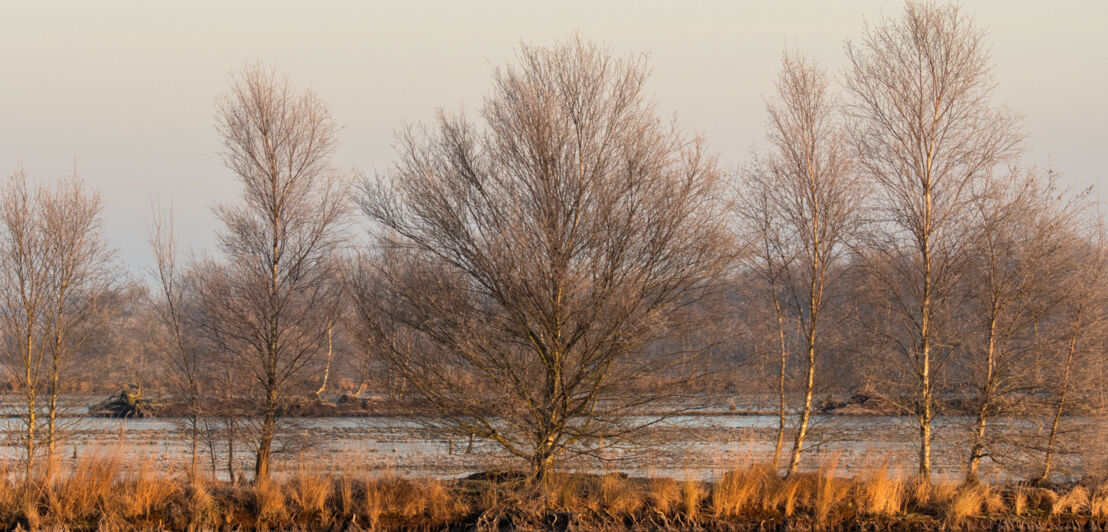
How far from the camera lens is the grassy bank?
1208 centimetres

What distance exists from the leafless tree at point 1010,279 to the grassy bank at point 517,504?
1.62 m

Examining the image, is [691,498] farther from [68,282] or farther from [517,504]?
[68,282]

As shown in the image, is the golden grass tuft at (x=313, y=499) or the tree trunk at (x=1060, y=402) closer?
the golden grass tuft at (x=313, y=499)

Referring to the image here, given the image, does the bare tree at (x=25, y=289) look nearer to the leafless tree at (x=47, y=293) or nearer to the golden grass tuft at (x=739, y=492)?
the leafless tree at (x=47, y=293)

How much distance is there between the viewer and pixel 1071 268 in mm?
15023

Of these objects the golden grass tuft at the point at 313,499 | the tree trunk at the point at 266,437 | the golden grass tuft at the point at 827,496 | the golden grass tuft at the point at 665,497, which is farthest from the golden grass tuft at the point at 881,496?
the tree trunk at the point at 266,437

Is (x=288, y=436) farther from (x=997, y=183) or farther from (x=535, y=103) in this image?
(x=997, y=183)

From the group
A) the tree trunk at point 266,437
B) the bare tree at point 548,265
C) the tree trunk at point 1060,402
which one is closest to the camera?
the bare tree at point 548,265

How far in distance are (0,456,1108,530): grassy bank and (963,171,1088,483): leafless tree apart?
1.62m

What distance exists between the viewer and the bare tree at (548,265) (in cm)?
1157

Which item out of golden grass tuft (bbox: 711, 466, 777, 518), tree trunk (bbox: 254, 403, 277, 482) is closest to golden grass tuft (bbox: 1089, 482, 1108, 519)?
golden grass tuft (bbox: 711, 466, 777, 518)

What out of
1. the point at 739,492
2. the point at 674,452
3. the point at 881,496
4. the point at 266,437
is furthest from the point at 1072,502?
the point at 266,437

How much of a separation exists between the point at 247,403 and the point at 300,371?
1.14 m

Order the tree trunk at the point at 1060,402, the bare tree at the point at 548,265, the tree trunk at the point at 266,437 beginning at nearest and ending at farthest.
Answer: the bare tree at the point at 548,265
the tree trunk at the point at 1060,402
the tree trunk at the point at 266,437
